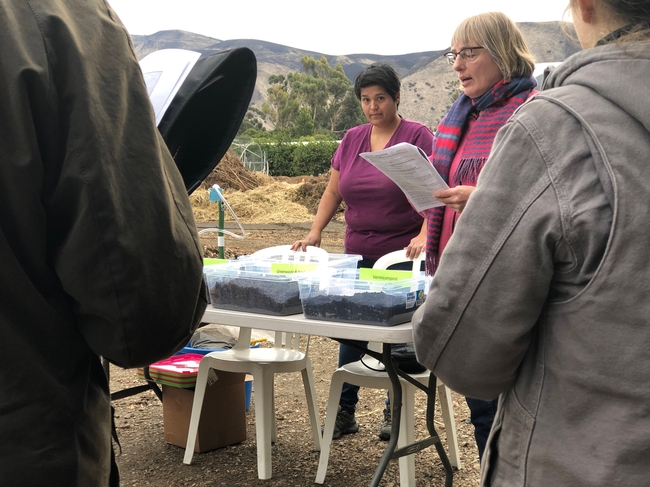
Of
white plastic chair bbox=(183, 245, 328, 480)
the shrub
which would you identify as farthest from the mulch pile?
white plastic chair bbox=(183, 245, 328, 480)

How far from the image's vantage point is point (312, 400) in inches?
131

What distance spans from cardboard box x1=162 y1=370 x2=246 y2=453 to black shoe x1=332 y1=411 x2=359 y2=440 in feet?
1.56

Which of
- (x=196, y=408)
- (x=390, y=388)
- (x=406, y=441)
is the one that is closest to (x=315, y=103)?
(x=196, y=408)

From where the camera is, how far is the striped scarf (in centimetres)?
254

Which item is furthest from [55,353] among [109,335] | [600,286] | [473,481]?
[473,481]

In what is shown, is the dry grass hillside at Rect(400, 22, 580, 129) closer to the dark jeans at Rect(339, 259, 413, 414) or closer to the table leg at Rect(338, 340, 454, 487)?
the dark jeans at Rect(339, 259, 413, 414)

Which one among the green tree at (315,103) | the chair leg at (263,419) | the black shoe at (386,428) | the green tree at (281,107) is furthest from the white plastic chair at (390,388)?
the green tree at (281,107)

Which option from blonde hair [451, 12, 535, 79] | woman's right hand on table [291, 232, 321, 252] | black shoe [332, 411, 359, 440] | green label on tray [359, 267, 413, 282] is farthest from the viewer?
black shoe [332, 411, 359, 440]

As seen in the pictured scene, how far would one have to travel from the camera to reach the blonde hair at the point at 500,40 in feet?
8.24

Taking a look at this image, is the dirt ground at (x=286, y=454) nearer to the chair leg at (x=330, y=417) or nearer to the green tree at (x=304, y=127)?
the chair leg at (x=330, y=417)

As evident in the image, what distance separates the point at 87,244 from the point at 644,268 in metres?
0.75

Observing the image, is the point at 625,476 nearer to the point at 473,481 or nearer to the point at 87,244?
the point at 87,244

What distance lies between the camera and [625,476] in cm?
99

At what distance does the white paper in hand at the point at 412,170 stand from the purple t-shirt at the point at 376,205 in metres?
0.93
